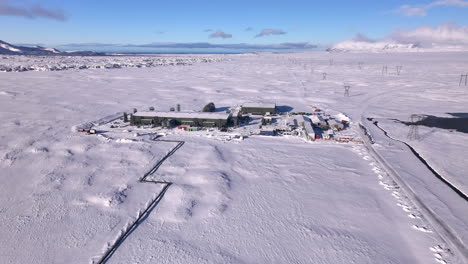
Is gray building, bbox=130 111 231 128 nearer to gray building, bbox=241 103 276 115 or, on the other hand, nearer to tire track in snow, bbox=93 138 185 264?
gray building, bbox=241 103 276 115

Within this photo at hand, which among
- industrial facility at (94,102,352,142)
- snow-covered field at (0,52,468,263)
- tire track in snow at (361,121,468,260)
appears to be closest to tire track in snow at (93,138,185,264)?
snow-covered field at (0,52,468,263)

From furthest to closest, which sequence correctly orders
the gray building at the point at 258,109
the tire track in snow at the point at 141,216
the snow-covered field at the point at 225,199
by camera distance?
the gray building at the point at 258,109, the snow-covered field at the point at 225,199, the tire track in snow at the point at 141,216

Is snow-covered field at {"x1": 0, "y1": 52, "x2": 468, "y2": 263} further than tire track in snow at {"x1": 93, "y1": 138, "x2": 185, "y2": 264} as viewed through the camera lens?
Yes

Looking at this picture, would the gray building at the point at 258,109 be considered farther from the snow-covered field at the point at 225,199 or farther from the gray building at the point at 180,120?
the snow-covered field at the point at 225,199

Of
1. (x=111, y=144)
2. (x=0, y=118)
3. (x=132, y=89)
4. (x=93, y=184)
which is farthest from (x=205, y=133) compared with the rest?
(x=132, y=89)

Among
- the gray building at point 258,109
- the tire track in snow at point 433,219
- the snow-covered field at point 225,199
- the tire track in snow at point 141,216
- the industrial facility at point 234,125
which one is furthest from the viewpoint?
the gray building at point 258,109

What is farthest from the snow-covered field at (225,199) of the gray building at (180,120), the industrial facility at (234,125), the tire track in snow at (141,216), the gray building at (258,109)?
the gray building at (258,109)

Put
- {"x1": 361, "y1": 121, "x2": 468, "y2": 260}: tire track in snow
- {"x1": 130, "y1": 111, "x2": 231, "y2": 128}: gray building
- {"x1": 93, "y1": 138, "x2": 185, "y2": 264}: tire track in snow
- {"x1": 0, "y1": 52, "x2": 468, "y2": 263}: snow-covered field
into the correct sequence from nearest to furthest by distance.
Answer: {"x1": 93, "y1": 138, "x2": 185, "y2": 264}: tire track in snow
{"x1": 0, "y1": 52, "x2": 468, "y2": 263}: snow-covered field
{"x1": 361, "y1": 121, "x2": 468, "y2": 260}: tire track in snow
{"x1": 130, "y1": 111, "x2": 231, "y2": 128}: gray building

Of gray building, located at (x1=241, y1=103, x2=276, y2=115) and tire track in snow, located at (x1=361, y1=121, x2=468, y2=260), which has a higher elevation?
gray building, located at (x1=241, y1=103, x2=276, y2=115)

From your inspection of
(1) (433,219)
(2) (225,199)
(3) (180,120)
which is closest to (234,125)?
(3) (180,120)

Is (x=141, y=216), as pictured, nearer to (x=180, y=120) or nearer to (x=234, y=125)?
(x=180, y=120)
